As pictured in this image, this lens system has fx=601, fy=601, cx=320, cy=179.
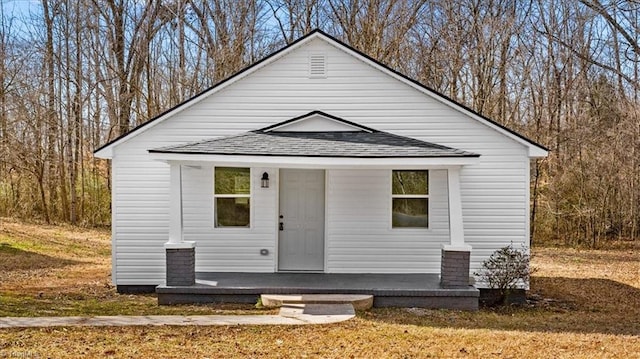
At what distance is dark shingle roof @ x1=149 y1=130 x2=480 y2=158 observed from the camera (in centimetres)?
957

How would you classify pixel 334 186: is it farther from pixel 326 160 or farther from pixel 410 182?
pixel 326 160

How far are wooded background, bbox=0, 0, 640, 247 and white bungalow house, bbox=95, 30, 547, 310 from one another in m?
10.3

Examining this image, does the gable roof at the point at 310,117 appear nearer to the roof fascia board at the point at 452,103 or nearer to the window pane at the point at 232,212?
the roof fascia board at the point at 452,103

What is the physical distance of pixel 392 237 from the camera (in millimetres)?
11219

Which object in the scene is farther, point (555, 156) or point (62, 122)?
point (62, 122)

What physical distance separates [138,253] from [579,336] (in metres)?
7.49

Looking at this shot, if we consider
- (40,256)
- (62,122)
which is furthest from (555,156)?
(62,122)

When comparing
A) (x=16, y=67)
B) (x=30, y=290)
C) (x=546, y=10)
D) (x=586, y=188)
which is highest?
(x=546, y=10)

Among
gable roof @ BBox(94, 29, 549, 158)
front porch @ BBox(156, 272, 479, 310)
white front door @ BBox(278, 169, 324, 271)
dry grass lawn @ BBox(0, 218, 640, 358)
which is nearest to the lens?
dry grass lawn @ BBox(0, 218, 640, 358)

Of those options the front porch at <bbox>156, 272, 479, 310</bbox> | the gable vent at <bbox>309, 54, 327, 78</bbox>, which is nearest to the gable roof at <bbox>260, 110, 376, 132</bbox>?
the gable vent at <bbox>309, 54, 327, 78</bbox>

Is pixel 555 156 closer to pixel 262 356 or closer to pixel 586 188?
pixel 586 188

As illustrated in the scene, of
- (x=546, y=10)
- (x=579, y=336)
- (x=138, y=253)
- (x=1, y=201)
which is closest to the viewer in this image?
(x=579, y=336)

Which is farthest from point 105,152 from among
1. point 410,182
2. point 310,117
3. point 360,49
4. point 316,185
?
point 360,49

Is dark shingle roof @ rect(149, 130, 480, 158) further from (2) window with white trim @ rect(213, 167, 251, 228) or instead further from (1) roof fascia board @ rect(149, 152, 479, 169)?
(2) window with white trim @ rect(213, 167, 251, 228)
